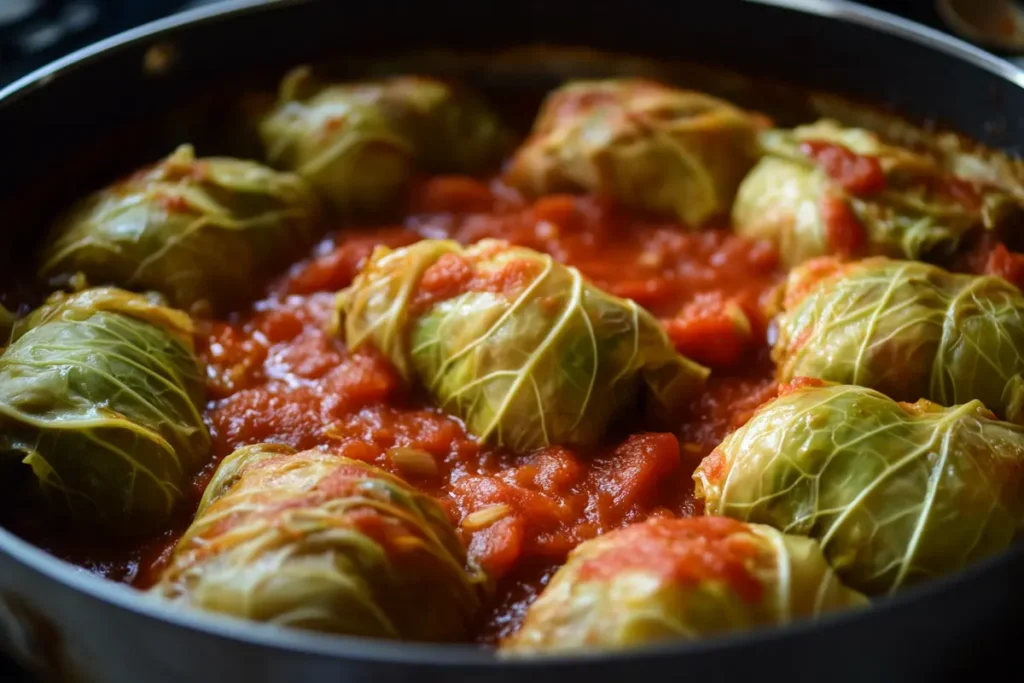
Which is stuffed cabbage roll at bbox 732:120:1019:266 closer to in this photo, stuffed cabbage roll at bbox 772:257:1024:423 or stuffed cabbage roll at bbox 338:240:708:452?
stuffed cabbage roll at bbox 772:257:1024:423

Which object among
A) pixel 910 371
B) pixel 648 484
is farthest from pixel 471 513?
pixel 910 371

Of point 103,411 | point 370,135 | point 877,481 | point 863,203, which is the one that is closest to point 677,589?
point 877,481

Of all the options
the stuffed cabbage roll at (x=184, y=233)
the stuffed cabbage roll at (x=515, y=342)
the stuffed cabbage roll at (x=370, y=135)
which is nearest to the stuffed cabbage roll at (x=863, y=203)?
the stuffed cabbage roll at (x=515, y=342)

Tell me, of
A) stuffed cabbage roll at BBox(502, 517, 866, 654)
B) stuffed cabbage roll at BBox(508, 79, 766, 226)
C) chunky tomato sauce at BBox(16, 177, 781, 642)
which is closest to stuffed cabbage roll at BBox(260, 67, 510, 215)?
chunky tomato sauce at BBox(16, 177, 781, 642)

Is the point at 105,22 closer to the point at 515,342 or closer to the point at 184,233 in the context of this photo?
the point at 184,233

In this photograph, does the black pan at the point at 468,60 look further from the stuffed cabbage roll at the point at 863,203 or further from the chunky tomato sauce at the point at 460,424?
the chunky tomato sauce at the point at 460,424

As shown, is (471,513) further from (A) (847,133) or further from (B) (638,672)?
(A) (847,133)
